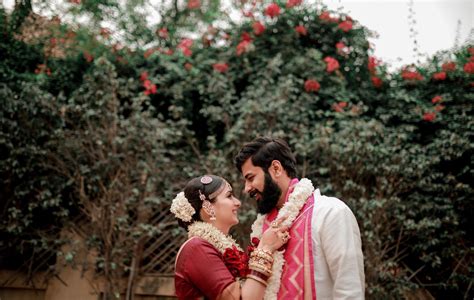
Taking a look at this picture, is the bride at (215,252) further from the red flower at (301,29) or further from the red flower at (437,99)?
the red flower at (301,29)

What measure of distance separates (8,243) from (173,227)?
2224 mm

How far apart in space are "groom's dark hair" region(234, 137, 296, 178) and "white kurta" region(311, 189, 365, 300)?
39 centimetres

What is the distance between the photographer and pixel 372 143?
5973 millimetres

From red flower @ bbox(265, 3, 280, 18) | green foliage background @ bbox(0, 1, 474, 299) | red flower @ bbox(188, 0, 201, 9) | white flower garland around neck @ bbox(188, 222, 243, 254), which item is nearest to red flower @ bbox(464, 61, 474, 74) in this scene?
green foliage background @ bbox(0, 1, 474, 299)

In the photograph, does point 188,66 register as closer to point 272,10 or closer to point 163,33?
point 163,33

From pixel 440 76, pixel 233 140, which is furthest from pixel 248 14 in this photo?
pixel 440 76

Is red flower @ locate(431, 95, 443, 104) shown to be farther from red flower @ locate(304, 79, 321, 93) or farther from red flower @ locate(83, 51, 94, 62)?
red flower @ locate(83, 51, 94, 62)

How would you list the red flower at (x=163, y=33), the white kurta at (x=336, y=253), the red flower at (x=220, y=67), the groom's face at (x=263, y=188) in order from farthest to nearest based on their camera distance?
the red flower at (x=163, y=33), the red flower at (x=220, y=67), the groom's face at (x=263, y=188), the white kurta at (x=336, y=253)

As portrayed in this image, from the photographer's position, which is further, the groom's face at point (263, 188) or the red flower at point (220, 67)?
the red flower at point (220, 67)

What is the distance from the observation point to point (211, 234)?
8.51 feet

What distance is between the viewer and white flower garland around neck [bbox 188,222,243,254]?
2570 mm

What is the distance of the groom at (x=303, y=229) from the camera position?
86.0 inches

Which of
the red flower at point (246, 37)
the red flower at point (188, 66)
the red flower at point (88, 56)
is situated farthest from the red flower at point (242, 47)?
the red flower at point (88, 56)

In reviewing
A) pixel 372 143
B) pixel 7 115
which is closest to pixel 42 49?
pixel 7 115
